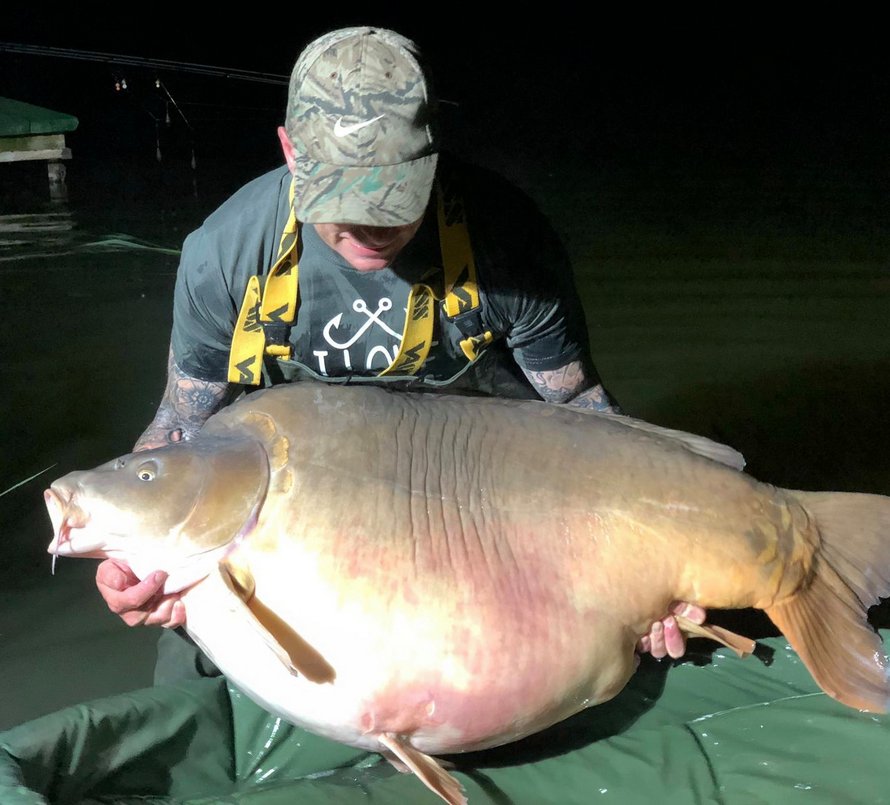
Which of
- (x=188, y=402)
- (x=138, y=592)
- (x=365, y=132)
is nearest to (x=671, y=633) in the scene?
(x=138, y=592)

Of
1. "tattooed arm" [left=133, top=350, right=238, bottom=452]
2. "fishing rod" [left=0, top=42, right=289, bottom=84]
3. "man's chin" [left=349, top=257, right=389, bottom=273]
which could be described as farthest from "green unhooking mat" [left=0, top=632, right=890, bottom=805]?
"fishing rod" [left=0, top=42, right=289, bottom=84]

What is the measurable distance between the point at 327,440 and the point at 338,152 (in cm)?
53

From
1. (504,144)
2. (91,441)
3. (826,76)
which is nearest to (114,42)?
(504,144)

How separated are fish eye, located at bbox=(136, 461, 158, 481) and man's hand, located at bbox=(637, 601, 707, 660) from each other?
907 millimetres

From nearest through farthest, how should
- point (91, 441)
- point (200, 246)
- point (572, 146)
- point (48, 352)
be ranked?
point (200, 246)
point (91, 441)
point (48, 352)
point (572, 146)

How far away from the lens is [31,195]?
25.7 feet

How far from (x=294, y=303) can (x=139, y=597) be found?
0.74 metres

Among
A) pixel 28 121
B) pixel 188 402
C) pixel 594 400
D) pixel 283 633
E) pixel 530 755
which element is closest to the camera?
pixel 283 633

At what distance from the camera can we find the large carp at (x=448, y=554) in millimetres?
1515

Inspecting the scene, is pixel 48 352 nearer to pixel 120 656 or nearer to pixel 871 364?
pixel 120 656

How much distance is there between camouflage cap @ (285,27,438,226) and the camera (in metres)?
1.68

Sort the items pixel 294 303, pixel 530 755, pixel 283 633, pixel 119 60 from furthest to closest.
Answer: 1. pixel 119 60
2. pixel 294 303
3. pixel 530 755
4. pixel 283 633

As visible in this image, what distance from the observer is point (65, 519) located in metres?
1.51

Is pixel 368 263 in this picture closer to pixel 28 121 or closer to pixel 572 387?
pixel 572 387
